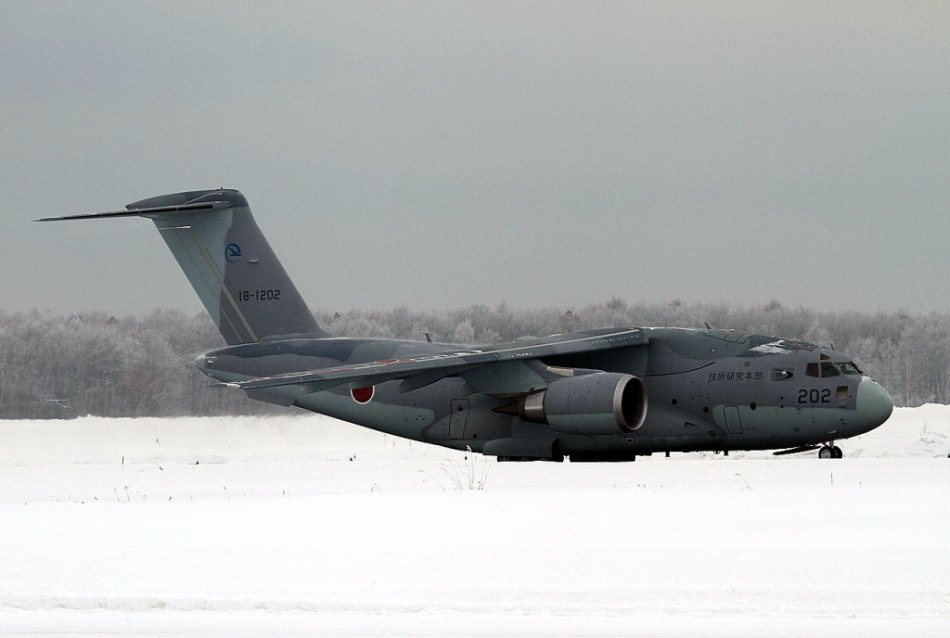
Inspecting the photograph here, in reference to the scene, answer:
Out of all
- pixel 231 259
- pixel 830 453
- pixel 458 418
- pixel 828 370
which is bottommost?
pixel 830 453

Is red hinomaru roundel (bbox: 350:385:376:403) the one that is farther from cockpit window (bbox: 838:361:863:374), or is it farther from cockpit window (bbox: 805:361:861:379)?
cockpit window (bbox: 838:361:863:374)

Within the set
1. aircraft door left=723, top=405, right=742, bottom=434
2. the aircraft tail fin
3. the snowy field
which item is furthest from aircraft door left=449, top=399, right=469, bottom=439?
the snowy field

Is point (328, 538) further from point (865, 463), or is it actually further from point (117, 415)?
point (117, 415)

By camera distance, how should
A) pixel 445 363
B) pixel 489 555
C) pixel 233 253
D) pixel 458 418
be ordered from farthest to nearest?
pixel 233 253
pixel 458 418
pixel 445 363
pixel 489 555

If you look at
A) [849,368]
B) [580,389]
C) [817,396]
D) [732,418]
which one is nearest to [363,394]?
[580,389]

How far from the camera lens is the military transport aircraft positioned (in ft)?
61.1

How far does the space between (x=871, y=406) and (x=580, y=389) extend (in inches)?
171

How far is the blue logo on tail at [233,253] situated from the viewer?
23.8 metres

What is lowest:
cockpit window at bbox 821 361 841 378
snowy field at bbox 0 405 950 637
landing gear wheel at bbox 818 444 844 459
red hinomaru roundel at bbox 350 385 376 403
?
snowy field at bbox 0 405 950 637

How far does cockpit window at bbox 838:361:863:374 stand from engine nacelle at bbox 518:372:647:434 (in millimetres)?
3037

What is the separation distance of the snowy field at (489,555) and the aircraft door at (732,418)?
159 inches

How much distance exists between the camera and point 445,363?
19484 mm

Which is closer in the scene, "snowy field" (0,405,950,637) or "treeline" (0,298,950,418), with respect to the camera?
"snowy field" (0,405,950,637)

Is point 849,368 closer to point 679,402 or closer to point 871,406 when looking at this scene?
point 871,406
